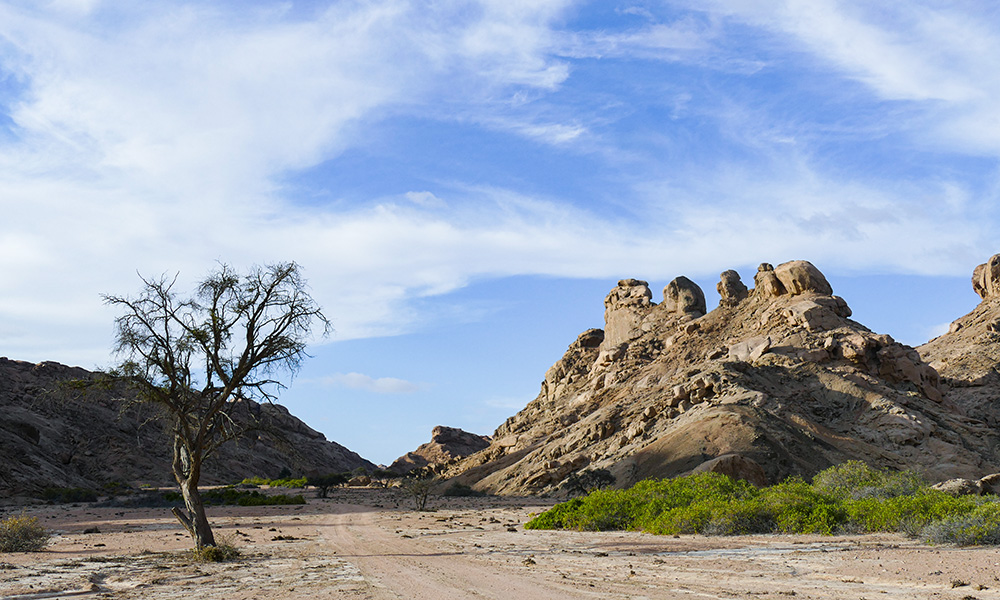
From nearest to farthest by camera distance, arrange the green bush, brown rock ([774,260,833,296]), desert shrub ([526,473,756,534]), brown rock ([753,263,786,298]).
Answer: desert shrub ([526,473,756,534]) < the green bush < brown rock ([774,260,833,296]) < brown rock ([753,263,786,298])

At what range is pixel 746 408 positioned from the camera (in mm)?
42094

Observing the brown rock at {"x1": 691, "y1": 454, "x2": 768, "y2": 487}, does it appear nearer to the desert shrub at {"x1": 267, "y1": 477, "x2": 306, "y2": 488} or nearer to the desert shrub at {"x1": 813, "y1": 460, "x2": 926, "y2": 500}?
the desert shrub at {"x1": 813, "y1": 460, "x2": 926, "y2": 500}

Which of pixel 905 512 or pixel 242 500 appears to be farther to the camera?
pixel 242 500

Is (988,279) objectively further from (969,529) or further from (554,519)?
(969,529)

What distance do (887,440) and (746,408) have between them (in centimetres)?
812

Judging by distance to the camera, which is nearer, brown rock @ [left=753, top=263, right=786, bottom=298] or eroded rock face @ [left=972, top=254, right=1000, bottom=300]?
brown rock @ [left=753, top=263, right=786, bottom=298]

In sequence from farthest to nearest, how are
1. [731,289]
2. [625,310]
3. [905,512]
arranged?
[625,310], [731,289], [905,512]

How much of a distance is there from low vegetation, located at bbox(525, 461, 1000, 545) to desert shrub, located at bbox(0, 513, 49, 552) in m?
13.3

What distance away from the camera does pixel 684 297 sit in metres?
70.1

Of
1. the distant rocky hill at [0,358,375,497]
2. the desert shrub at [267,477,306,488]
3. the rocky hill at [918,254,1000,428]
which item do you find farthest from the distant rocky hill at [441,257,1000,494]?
the distant rocky hill at [0,358,375,497]

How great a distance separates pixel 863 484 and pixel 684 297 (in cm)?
4591

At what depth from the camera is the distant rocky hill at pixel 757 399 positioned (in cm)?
3962

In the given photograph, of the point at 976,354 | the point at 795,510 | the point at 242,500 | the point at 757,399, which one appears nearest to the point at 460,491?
the point at 242,500

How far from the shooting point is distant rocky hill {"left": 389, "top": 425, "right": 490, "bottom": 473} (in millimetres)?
99113
